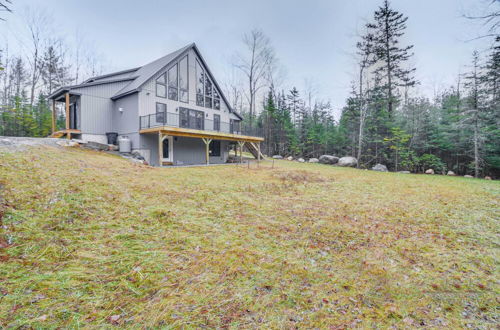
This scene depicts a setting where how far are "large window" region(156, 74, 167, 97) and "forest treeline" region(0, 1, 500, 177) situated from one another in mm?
13105

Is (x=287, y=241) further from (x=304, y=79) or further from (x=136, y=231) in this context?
(x=304, y=79)

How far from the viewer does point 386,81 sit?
18297mm

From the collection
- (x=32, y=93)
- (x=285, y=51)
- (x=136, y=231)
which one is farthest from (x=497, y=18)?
(x=32, y=93)

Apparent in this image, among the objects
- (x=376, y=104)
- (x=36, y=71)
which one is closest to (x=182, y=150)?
(x=376, y=104)

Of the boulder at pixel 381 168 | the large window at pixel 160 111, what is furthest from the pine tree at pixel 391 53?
the large window at pixel 160 111

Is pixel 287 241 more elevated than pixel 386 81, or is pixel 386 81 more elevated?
pixel 386 81

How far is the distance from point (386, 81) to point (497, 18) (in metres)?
16.1

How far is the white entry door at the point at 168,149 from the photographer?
13.3m

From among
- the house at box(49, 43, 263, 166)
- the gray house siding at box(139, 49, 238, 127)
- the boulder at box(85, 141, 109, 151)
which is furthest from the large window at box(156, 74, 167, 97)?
the boulder at box(85, 141, 109, 151)

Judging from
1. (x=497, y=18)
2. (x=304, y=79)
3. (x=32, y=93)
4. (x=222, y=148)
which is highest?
(x=304, y=79)

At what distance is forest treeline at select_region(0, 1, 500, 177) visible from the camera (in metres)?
14.1

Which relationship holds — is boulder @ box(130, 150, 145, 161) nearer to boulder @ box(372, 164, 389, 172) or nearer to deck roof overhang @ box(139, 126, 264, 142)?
deck roof overhang @ box(139, 126, 264, 142)

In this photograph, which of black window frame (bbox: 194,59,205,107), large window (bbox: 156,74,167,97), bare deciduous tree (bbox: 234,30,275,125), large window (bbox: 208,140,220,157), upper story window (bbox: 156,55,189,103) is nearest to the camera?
large window (bbox: 156,74,167,97)

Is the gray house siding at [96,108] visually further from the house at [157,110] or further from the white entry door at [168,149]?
the white entry door at [168,149]
